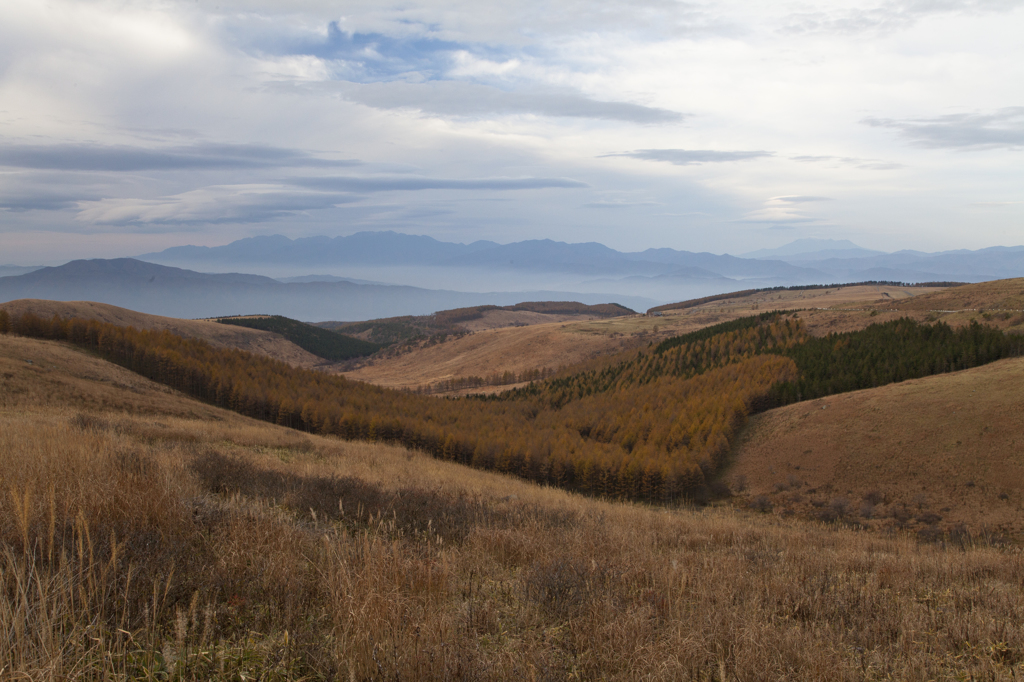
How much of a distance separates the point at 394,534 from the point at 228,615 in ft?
8.12

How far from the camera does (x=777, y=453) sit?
29922 millimetres

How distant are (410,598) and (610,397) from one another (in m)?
46.9

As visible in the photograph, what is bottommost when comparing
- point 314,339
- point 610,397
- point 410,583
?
point 314,339

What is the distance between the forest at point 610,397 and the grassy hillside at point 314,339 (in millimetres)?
103927

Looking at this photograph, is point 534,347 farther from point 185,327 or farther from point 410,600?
point 410,600

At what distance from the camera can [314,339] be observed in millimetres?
169750

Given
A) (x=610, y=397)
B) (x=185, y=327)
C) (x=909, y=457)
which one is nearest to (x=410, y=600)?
(x=909, y=457)

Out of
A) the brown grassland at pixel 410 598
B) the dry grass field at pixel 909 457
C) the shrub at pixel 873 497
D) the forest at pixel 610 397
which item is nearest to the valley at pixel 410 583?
the brown grassland at pixel 410 598

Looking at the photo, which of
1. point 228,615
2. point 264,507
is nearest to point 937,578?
point 228,615

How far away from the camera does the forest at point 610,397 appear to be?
105 feet

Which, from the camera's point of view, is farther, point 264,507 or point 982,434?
point 982,434

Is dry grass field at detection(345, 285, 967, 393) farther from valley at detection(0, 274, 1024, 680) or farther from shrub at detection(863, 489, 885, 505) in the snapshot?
valley at detection(0, 274, 1024, 680)

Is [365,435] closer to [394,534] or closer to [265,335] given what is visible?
[394,534]

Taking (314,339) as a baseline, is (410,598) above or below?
above
